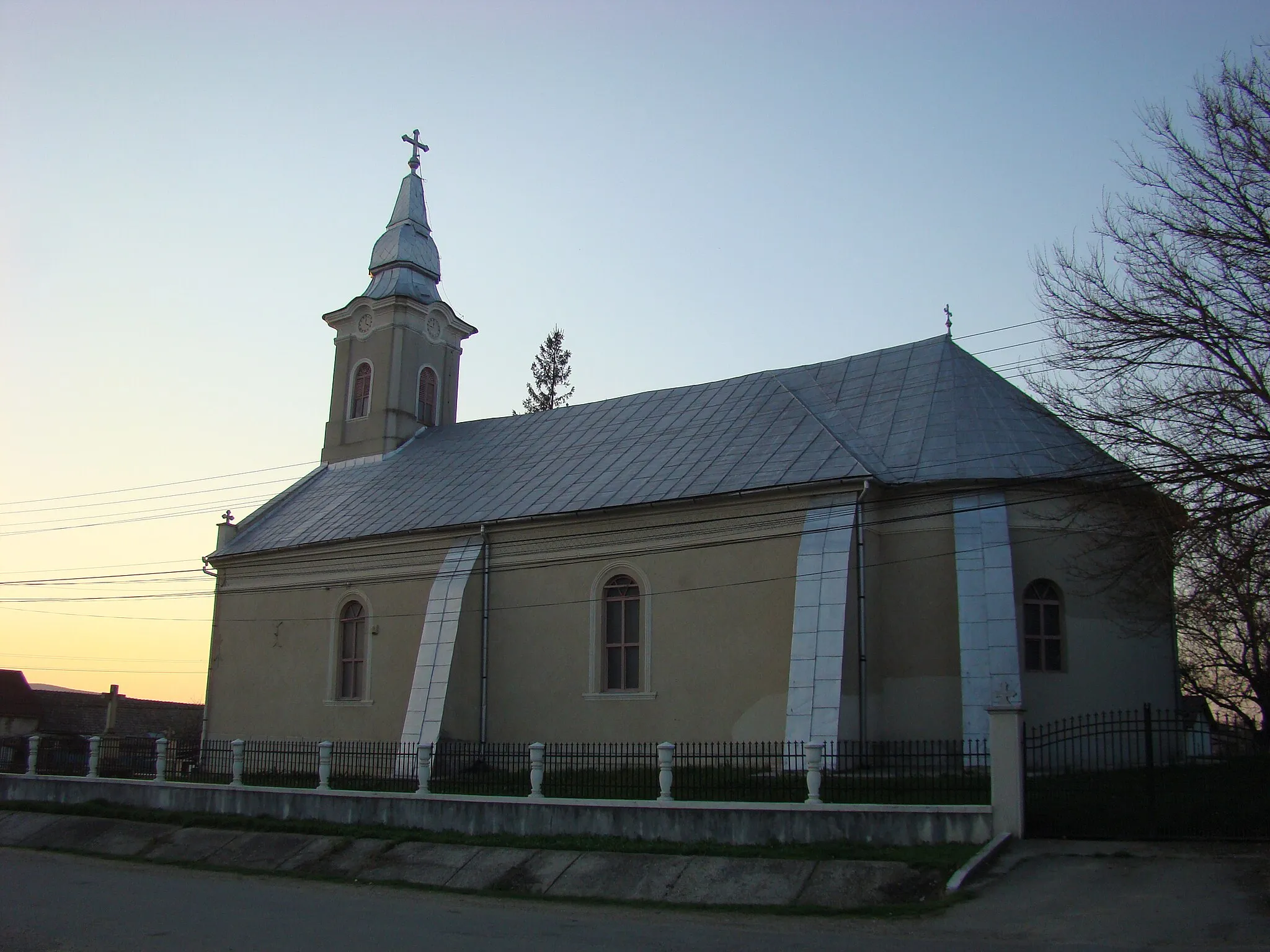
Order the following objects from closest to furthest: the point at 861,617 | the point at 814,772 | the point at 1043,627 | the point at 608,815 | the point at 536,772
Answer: the point at 814,772 < the point at 608,815 < the point at 536,772 < the point at 861,617 < the point at 1043,627

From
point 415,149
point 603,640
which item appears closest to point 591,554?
point 603,640

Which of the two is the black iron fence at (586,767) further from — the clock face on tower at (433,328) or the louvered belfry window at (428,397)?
the clock face on tower at (433,328)

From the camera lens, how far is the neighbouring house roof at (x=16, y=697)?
4988 cm

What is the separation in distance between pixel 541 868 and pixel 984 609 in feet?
27.8

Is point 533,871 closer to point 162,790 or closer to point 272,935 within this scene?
point 272,935

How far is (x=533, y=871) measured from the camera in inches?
587

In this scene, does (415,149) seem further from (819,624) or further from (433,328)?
(819,624)

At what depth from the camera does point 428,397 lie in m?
33.2

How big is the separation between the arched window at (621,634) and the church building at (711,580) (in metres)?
0.04

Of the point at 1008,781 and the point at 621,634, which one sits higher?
the point at 621,634

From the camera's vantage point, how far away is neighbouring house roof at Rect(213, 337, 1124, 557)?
20.4 meters

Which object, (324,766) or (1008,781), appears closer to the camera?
(1008,781)

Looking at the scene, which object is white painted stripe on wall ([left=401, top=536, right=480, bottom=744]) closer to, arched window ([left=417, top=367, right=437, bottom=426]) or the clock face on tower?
arched window ([left=417, top=367, right=437, bottom=426])

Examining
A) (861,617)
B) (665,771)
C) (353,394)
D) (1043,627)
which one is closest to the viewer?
(665,771)
